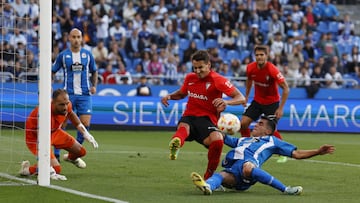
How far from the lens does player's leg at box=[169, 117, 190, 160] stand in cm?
1141

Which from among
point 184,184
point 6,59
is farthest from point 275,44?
point 184,184

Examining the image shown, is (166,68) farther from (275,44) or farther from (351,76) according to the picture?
(351,76)

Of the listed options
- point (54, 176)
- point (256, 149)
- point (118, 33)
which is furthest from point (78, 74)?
point (118, 33)

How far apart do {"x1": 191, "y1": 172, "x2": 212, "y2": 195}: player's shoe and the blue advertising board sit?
14622 mm

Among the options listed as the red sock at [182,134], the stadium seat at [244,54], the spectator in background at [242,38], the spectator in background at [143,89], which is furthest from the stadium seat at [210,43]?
the red sock at [182,134]

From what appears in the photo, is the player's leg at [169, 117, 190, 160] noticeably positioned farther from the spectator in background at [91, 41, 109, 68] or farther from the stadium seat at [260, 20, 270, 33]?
the stadium seat at [260, 20, 270, 33]

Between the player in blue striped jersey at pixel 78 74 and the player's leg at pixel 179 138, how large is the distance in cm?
388

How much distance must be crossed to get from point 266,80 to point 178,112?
358 inches

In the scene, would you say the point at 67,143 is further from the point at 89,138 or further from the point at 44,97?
the point at 44,97

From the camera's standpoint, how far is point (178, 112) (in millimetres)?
25375

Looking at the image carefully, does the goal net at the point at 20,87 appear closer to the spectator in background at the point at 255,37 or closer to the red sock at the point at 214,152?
the red sock at the point at 214,152

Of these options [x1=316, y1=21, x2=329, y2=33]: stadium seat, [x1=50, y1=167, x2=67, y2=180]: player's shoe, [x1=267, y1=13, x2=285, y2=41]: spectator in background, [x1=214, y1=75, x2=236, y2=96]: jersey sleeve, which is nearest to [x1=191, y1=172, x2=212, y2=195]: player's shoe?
[x1=214, y1=75, x2=236, y2=96]: jersey sleeve

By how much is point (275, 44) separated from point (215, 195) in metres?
19.9

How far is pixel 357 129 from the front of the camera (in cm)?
2567
